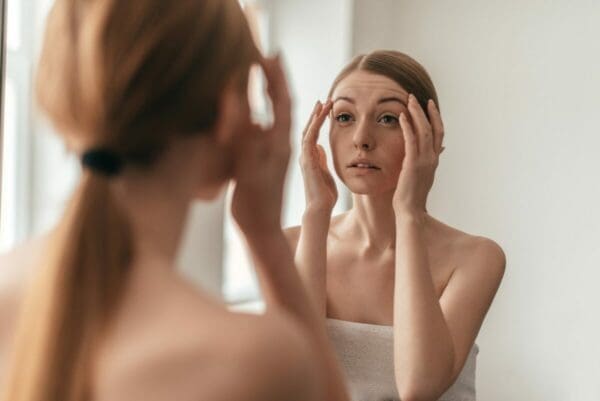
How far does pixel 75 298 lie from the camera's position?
521 millimetres

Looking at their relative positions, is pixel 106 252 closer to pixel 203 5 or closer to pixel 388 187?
pixel 203 5

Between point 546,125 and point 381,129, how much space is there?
1.30 meters

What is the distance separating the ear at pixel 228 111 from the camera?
54 cm

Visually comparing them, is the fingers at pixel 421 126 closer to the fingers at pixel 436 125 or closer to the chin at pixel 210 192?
the fingers at pixel 436 125

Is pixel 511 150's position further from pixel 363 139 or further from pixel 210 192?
pixel 210 192

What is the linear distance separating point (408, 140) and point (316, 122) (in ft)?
0.53

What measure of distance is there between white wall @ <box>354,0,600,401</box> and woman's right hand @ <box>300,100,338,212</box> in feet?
4.23

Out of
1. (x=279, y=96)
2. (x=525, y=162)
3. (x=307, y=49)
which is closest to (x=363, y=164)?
(x=279, y=96)

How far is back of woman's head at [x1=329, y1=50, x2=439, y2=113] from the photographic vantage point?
1.41 meters

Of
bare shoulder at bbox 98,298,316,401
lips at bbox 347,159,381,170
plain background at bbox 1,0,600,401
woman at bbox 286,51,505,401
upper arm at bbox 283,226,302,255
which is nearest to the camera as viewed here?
bare shoulder at bbox 98,298,316,401

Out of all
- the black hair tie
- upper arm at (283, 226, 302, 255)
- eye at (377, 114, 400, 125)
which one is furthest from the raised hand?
upper arm at (283, 226, 302, 255)

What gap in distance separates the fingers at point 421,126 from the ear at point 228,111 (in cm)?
82

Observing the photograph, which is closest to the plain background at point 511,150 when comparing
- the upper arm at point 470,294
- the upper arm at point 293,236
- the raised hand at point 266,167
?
the upper arm at point 293,236

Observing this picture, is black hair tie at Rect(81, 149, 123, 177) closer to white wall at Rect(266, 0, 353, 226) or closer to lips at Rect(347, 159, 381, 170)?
lips at Rect(347, 159, 381, 170)
